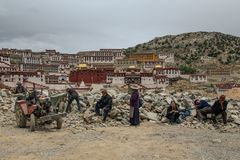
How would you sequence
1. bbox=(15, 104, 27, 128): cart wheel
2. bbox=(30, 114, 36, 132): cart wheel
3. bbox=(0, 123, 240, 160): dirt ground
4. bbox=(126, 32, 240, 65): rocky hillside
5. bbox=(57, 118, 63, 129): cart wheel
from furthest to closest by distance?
bbox=(126, 32, 240, 65): rocky hillside < bbox=(15, 104, 27, 128): cart wheel < bbox=(57, 118, 63, 129): cart wheel < bbox=(30, 114, 36, 132): cart wheel < bbox=(0, 123, 240, 160): dirt ground

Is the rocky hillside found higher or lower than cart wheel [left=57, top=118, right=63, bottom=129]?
higher

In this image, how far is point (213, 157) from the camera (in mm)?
13531

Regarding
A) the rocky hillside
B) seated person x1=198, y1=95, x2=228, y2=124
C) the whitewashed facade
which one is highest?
the rocky hillside

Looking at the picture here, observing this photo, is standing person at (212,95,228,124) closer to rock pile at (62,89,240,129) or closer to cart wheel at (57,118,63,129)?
rock pile at (62,89,240,129)

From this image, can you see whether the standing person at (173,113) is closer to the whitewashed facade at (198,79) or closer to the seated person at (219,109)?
the seated person at (219,109)

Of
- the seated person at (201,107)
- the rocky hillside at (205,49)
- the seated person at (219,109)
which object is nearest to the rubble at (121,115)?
the seated person at (201,107)

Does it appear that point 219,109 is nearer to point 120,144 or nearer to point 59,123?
point 120,144

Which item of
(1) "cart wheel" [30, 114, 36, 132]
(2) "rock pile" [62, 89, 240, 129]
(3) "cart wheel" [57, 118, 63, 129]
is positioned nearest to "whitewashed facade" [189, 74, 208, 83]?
(2) "rock pile" [62, 89, 240, 129]

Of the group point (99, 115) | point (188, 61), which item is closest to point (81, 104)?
point (99, 115)

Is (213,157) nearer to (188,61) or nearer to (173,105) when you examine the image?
(173,105)

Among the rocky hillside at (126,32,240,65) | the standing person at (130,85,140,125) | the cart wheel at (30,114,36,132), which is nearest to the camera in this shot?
the cart wheel at (30,114,36,132)

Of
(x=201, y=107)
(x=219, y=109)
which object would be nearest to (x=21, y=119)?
(x=201, y=107)

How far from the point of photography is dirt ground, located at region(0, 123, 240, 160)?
13.7m

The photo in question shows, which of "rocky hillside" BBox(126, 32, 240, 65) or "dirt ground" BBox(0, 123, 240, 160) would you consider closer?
"dirt ground" BBox(0, 123, 240, 160)
